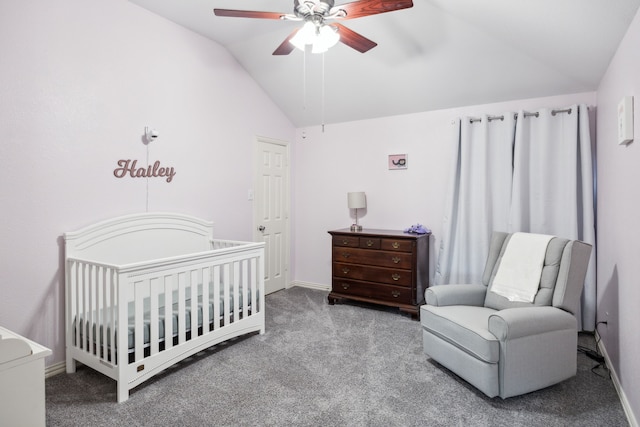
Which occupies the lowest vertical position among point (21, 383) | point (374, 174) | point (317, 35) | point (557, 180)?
point (21, 383)

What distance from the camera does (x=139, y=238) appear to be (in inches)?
115

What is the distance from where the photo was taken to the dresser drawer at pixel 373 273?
143 inches

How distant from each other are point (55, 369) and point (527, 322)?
3037mm

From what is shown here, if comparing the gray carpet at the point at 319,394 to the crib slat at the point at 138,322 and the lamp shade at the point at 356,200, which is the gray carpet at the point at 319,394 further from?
the lamp shade at the point at 356,200

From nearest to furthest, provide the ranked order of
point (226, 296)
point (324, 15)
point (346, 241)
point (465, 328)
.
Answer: point (324, 15) → point (465, 328) → point (226, 296) → point (346, 241)

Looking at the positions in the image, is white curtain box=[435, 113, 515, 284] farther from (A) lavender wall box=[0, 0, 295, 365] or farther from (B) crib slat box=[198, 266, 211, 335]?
(A) lavender wall box=[0, 0, 295, 365]

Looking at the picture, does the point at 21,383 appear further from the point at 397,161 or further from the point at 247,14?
the point at 397,161

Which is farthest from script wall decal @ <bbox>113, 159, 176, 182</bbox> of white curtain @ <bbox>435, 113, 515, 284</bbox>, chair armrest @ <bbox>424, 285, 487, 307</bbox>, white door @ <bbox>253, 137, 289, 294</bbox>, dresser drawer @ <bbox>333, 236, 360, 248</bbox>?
white curtain @ <bbox>435, 113, 515, 284</bbox>

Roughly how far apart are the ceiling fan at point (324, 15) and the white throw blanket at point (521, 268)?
71.2 inches

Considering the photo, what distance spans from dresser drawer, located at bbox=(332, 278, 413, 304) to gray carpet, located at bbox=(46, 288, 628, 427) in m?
0.70

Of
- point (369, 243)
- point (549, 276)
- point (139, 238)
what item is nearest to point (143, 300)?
point (139, 238)

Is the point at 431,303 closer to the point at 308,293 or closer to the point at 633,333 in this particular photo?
the point at 633,333

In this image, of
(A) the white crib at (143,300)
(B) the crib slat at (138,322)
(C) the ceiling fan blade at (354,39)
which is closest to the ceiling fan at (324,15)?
(C) the ceiling fan blade at (354,39)

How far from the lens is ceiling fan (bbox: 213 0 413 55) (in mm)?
1975
